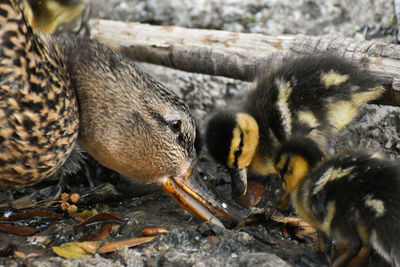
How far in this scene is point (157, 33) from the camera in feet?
8.42

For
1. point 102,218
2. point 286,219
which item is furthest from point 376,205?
point 102,218

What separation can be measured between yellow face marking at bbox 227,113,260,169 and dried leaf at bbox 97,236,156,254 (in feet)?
2.32

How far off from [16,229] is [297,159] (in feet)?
3.24

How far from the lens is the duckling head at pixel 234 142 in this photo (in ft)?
7.20

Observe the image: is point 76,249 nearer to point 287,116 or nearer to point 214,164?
point 214,164

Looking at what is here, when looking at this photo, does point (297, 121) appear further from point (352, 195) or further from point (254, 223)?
point (352, 195)

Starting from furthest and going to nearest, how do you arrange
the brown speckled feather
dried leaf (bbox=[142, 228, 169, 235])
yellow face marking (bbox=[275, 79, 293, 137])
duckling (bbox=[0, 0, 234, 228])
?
yellow face marking (bbox=[275, 79, 293, 137])
dried leaf (bbox=[142, 228, 169, 235])
duckling (bbox=[0, 0, 234, 228])
the brown speckled feather

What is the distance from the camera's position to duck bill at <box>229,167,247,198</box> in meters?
2.21

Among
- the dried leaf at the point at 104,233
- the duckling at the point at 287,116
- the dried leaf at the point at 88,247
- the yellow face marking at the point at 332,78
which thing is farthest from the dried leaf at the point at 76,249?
the yellow face marking at the point at 332,78

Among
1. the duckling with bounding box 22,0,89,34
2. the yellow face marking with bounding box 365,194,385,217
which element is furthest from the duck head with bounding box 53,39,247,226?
the yellow face marking with bounding box 365,194,385,217

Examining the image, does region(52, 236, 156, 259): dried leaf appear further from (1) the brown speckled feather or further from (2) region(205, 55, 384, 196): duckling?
(2) region(205, 55, 384, 196): duckling

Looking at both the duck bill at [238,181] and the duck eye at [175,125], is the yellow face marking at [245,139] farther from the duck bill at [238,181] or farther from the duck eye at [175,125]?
the duck eye at [175,125]

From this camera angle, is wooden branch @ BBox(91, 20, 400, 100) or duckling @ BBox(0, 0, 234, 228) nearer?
duckling @ BBox(0, 0, 234, 228)

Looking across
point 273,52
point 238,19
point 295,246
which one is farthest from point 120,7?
point 295,246
